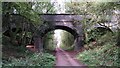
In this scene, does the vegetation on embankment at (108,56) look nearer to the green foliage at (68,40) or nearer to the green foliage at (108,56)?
the green foliage at (108,56)

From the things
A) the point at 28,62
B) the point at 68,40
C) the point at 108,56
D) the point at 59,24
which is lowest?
the point at 68,40

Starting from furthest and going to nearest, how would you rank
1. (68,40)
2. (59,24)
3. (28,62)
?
(68,40) < (59,24) < (28,62)

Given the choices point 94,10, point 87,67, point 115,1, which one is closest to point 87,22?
point 94,10

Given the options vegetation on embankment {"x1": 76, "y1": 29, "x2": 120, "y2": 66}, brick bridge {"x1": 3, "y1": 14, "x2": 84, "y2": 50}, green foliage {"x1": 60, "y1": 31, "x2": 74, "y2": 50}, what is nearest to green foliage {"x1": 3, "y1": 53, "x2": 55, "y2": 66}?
vegetation on embankment {"x1": 76, "y1": 29, "x2": 120, "y2": 66}

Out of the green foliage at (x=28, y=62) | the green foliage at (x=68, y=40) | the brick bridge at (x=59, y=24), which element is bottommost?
the green foliage at (x=68, y=40)

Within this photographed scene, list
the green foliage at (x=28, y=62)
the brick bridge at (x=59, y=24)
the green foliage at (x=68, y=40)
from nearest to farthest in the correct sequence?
the green foliage at (x=28, y=62) < the brick bridge at (x=59, y=24) < the green foliage at (x=68, y=40)

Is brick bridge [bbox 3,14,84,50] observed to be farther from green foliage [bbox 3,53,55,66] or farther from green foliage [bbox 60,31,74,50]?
green foliage [bbox 3,53,55,66]

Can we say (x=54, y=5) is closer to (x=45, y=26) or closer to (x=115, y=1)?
(x=45, y=26)

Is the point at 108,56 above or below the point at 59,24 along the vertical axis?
below

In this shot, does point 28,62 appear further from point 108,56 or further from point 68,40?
point 68,40

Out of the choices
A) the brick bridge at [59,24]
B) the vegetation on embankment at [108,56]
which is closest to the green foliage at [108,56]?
the vegetation on embankment at [108,56]

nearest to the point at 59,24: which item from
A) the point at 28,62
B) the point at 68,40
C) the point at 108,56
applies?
the point at 108,56

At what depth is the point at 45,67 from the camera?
1359cm

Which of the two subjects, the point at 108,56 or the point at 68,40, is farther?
the point at 68,40
